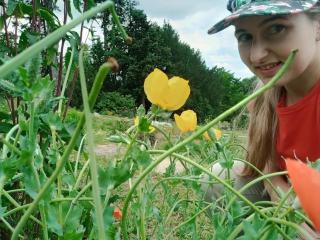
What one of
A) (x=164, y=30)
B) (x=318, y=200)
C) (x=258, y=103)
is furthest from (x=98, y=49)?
(x=318, y=200)

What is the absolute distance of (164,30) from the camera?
23.0m

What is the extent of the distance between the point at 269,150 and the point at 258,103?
0.16 m

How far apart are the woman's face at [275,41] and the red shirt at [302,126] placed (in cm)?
13

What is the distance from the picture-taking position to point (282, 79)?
1.08 metres

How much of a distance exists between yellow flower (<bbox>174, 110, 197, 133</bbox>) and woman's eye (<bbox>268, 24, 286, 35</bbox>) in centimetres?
29

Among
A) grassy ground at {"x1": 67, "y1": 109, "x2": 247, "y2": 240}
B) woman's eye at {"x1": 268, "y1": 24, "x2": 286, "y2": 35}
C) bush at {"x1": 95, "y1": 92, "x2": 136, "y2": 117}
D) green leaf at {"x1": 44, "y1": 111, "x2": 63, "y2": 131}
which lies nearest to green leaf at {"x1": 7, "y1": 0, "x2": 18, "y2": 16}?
grassy ground at {"x1": 67, "y1": 109, "x2": 247, "y2": 240}

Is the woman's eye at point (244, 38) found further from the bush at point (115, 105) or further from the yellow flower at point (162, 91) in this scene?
the bush at point (115, 105)

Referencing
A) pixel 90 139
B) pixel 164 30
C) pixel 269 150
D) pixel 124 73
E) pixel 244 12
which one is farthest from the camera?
pixel 164 30

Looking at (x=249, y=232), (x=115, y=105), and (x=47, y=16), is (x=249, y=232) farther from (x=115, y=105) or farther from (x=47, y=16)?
(x=115, y=105)

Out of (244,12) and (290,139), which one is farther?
(290,139)

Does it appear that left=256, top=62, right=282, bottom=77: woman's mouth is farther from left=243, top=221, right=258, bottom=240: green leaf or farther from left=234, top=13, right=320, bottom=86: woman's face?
left=243, top=221, right=258, bottom=240: green leaf

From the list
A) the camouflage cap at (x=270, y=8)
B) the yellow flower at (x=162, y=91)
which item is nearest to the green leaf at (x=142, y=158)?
the yellow flower at (x=162, y=91)

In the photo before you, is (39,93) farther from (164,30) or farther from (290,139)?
(164,30)

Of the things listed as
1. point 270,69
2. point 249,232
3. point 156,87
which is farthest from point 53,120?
point 270,69
